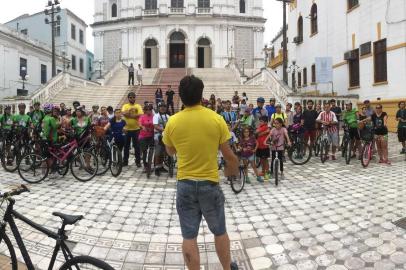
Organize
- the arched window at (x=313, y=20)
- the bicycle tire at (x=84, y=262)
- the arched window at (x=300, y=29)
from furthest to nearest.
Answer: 1. the arched window at (x=300, y=29)
2. the arched window at (x=313, y=20)
3. the bicycle tire at (x=84, y=262)

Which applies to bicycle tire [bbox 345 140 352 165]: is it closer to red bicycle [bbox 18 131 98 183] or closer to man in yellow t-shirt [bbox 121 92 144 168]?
man in yellow t-shirt [bbox 121 92 144 168]

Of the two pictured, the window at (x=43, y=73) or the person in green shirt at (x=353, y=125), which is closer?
the person in green shirt at (x=353, y=125)

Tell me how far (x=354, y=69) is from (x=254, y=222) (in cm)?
1767

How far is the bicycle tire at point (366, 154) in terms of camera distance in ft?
33.1

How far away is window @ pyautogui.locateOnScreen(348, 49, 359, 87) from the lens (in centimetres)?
2036

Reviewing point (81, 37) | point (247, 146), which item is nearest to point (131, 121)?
point (247, 146)

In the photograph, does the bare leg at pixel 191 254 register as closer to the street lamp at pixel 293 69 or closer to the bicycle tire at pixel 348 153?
the bicycle tire at pixel 348 153

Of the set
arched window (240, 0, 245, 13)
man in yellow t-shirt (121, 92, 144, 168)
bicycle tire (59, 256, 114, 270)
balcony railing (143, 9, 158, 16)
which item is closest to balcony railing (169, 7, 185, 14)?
balcony railing (143, 9, 158, 16)

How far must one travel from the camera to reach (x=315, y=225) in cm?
586

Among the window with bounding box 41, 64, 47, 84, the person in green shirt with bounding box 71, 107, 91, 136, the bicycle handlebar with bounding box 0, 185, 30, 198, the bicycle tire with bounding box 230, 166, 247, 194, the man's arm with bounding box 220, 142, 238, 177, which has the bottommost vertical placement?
the bicycle tire with bounding box 230, 166, 247, 194

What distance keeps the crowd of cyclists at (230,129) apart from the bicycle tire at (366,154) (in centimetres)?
29

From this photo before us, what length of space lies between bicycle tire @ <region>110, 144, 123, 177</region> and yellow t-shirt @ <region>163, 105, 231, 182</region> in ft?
20.4

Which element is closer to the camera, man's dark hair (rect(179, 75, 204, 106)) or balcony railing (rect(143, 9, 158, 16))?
man's dark hair (rect(179, 75, 204, 106))

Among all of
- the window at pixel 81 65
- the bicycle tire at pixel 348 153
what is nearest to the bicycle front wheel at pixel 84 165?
the bicycle tire at pixel 348 153
